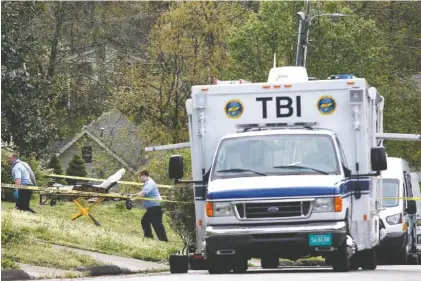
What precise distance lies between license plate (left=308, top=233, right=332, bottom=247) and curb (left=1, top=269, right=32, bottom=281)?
12.7 ft

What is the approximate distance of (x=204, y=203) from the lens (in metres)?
20.0

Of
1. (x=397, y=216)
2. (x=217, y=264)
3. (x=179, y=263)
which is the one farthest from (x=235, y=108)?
(x=397, y=216)

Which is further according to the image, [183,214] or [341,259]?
[183,214]

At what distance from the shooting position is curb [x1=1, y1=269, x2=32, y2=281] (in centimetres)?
1797

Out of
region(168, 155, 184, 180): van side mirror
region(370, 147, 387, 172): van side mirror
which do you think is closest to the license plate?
region(370, 147, 387, 172): van side mirror

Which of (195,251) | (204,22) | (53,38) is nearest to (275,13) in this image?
(204,22)

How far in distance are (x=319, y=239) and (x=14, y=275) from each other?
164 inches

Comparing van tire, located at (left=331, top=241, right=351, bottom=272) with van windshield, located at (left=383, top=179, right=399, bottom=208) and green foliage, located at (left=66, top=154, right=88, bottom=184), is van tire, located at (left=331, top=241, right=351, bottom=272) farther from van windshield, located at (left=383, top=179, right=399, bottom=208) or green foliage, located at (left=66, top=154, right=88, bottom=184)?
green foliage, located at (left=66, top=154, right=88, bottom=184)

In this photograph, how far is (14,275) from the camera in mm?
18156

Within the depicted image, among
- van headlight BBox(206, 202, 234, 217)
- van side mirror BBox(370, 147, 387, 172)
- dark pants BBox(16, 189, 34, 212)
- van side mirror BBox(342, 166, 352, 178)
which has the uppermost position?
van side mirror BBox(370, 147, 387, 172)

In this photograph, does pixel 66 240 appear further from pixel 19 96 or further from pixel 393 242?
pixel 19 96

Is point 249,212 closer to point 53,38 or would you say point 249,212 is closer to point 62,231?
point 62,231

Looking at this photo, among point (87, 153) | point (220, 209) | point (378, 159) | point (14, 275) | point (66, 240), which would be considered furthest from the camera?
point (87, 153)

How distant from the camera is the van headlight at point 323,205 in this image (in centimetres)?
1848
